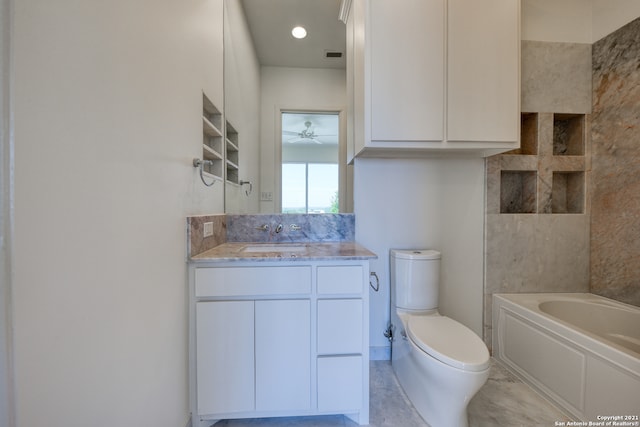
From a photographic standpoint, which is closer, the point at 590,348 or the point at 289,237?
the point at 590,348

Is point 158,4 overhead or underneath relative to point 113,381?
overhead

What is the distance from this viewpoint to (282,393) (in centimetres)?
123

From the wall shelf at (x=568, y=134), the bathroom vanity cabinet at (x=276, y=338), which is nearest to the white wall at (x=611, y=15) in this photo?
the wall shelf at (x=568, y=134)

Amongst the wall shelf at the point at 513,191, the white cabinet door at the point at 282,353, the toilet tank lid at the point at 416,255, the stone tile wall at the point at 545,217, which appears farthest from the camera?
the wall shelf at the point at 513,191

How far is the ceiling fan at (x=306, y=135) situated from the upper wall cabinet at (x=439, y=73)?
17.7 inches

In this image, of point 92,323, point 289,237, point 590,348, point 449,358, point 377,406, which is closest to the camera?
point 92,323

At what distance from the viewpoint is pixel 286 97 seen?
1.83 m

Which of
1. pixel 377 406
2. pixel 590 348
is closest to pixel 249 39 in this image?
pixel 377 406

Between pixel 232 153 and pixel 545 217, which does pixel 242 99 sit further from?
pixel 545 217

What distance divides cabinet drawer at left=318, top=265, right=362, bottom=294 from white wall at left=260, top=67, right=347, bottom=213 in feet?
2.75

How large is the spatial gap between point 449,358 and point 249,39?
237cm

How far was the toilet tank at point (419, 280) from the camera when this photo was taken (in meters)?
1.63

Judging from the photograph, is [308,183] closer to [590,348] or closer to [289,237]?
[289,237]

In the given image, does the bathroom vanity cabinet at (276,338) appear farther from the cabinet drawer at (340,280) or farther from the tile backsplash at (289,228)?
the tile backsplash at (289,228)
